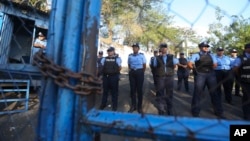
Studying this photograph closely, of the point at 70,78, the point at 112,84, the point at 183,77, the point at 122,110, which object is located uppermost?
the point at 70,78

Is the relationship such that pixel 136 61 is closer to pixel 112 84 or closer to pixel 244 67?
pixel 112 84

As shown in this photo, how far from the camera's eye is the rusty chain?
798 millimetres

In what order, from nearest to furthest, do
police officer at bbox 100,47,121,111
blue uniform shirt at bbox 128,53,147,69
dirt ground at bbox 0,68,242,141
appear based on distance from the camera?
dirt ground at bbox 0,68,242,141 < blue uniform shirt at bbox 128,53,147,69 < police officer at bbox 100,47,121,111

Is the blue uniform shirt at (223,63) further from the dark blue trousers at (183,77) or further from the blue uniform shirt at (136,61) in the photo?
the dark blue trousers at (183,77)

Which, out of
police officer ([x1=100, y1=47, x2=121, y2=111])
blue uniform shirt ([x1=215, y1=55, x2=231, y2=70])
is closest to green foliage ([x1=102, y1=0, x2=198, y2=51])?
blue uniform shirt ([x1=215, y1=55, x2=231, y2=70])

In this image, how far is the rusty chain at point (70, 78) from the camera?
2.62 feet

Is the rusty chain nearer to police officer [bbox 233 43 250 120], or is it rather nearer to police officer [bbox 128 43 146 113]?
police officer [bbox 233 43 250 120]

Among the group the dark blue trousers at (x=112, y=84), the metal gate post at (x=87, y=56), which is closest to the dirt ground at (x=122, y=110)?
the dark blue trousers at (x=112, y=84)

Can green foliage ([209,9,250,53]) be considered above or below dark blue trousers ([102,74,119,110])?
above

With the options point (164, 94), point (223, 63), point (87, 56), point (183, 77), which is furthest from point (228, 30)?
point (183, 77)

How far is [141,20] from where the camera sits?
1.17 m

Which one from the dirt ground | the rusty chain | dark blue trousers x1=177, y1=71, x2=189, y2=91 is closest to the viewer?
the rusty chain

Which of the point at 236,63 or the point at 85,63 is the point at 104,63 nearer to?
the point at 236,63

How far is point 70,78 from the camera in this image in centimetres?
81
